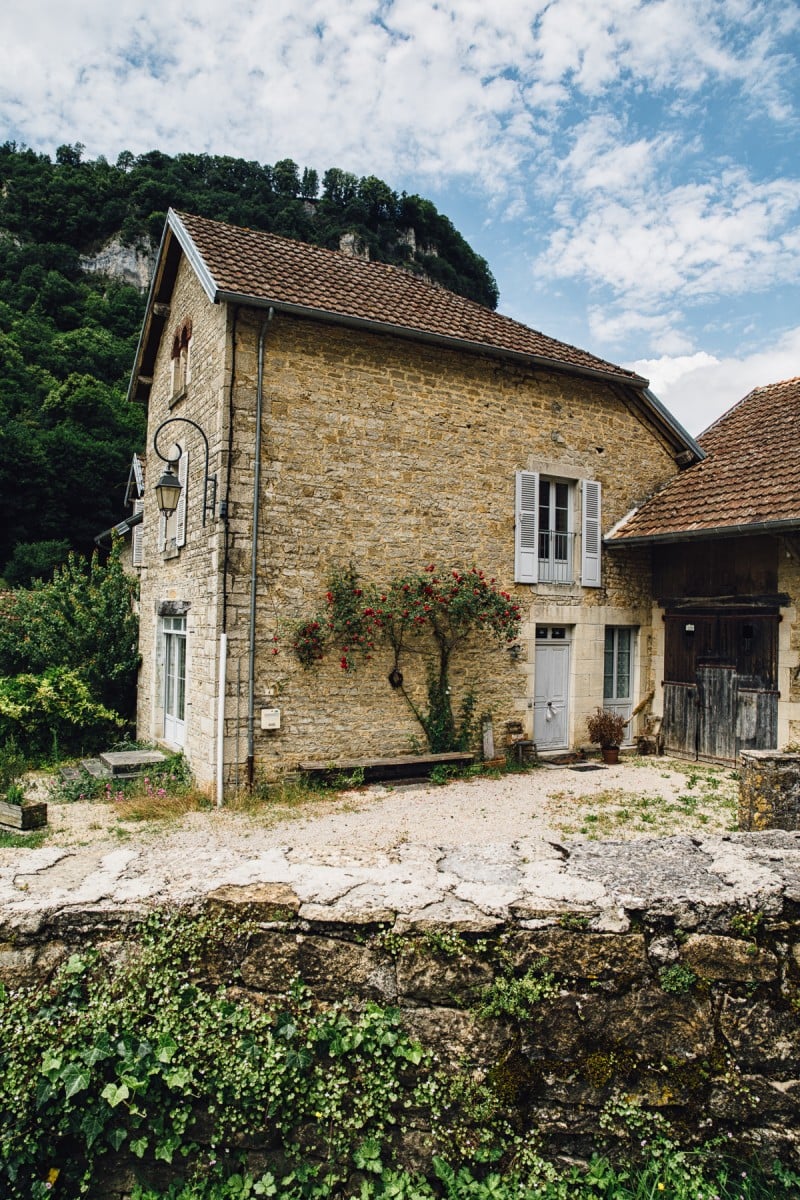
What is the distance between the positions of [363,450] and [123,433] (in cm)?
2659

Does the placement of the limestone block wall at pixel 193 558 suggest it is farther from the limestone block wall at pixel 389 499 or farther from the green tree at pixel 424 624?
the green tree at pixel 424 624

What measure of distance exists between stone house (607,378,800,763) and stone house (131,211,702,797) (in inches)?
21.0

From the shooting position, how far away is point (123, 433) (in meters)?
32.9

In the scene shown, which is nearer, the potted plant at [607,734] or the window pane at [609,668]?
the potted plant at [607,734]

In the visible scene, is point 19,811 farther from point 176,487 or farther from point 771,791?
point 771,791

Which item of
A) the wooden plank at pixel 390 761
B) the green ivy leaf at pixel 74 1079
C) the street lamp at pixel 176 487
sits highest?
the street lamp at pixel 176 487

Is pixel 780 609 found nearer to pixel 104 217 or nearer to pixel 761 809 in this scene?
pixel 761 809

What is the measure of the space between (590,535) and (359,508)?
4100mm

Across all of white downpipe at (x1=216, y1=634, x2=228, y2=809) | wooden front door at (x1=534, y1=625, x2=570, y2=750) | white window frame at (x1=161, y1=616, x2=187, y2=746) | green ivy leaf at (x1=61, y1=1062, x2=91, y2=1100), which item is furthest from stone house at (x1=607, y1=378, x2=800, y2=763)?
green ivy leaf at (x1=61, y1=1062, x2=91, y2=1100)

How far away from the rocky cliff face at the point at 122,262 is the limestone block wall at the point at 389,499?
36943 millimetres

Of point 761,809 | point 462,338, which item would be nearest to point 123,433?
point 462,338

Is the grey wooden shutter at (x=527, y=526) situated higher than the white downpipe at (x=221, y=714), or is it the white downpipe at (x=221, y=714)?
the grey wooden shutter at (x=527, y=526)

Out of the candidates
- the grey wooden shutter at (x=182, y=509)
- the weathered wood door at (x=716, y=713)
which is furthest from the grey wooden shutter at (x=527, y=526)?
the grey wooden shutter at (x=182, y=509)

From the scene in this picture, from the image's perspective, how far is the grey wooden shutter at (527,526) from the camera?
11.1 metres
